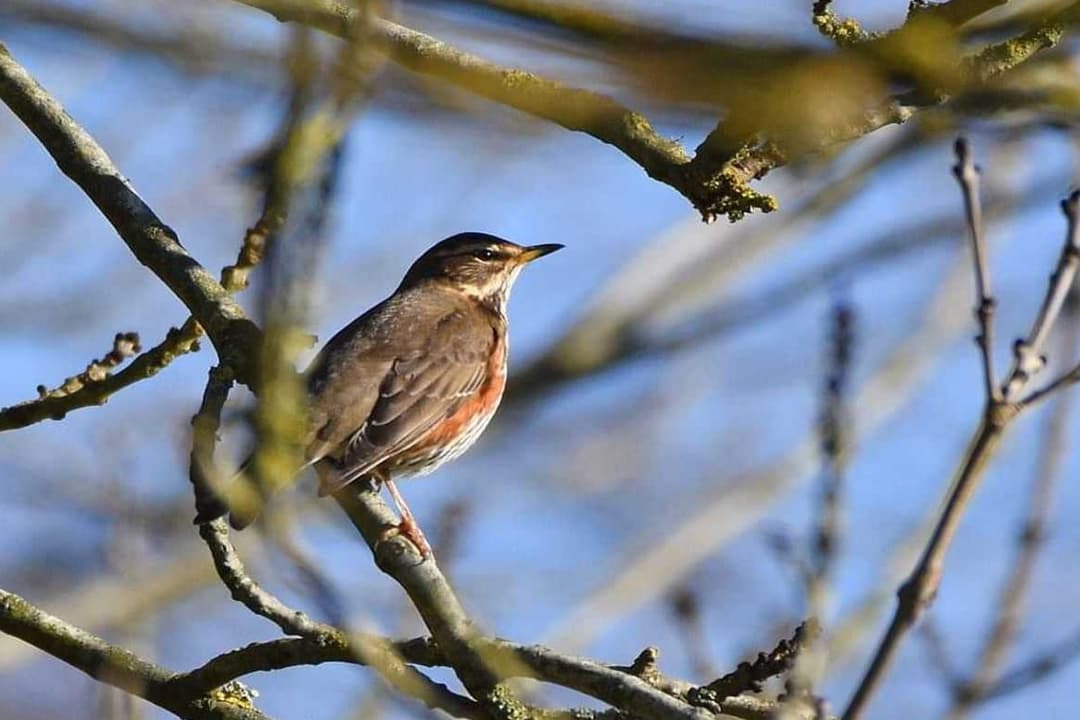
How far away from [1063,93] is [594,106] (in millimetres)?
1555

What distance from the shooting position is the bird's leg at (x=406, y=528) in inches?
263

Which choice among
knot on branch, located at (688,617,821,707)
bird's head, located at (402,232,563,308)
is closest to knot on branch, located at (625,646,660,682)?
knot on branch, located at (688,617,821,707)

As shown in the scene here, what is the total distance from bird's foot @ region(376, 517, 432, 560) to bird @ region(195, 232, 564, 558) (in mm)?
23

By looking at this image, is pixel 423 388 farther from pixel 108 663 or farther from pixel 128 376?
pixel 108 663

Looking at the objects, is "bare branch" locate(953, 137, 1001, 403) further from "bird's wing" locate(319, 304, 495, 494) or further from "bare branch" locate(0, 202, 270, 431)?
"bird's wing" locate(319, 304, 495, 494)

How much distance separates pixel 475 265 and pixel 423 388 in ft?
7.02

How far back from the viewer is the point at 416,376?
31.1 ft

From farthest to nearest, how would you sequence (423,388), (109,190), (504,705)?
1. (423,388)
2. (109,190)
3. (504,705)

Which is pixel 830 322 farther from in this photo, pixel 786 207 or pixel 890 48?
pixel 786 207

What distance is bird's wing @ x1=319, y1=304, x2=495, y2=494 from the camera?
8.50m

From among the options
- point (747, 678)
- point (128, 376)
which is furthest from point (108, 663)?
point (747, 678)

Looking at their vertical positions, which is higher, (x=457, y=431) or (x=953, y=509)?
(x=457, y=431)

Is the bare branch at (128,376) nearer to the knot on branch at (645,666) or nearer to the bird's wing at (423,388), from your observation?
the bird's wing at (423,388)

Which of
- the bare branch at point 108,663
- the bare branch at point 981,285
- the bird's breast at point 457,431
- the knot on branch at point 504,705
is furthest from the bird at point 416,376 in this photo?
the bare branch at point 981,285
